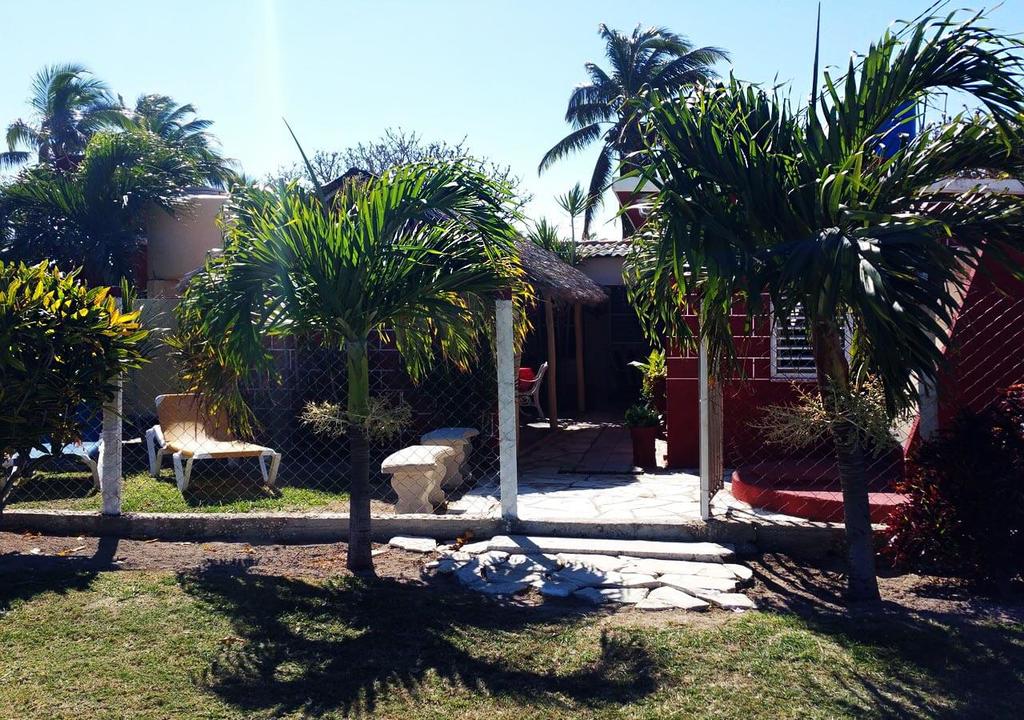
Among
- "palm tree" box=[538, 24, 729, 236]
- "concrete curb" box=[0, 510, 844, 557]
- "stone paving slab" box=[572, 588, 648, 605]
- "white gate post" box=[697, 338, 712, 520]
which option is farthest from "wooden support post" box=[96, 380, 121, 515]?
"palm tree" box=[538, 24, 729, 236]

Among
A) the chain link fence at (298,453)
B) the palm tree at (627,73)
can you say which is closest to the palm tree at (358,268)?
the chain link fence at (298,453)

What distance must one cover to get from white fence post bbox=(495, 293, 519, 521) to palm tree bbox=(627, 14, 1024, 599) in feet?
5.62

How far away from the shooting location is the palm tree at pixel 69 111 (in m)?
25.7

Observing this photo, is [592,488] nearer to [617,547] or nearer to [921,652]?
[617,547]

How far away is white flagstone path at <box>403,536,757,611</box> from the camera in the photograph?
17.9 ft

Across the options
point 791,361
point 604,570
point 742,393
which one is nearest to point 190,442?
point 604,570

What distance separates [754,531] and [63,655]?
4.41 m

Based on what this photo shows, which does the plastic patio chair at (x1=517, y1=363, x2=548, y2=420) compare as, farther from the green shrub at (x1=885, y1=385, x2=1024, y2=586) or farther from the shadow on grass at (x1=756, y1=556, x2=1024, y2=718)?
the shadow on grass at (x1=756, y1=556, x2=1024, y2=718)

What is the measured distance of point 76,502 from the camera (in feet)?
27.6

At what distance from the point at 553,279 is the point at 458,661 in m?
7.19

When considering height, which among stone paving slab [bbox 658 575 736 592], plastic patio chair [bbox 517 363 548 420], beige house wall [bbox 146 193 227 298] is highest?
beige house wall [bbox 146 193 227 298]

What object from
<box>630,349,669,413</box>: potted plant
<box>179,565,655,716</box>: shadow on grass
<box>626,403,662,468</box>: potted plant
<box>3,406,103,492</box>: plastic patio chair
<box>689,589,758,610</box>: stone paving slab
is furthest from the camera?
<box>630,349,669,413</box>: potted plant

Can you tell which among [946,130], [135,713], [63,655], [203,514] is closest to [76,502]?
[203,514]

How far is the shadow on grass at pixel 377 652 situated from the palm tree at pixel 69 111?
2270 cm
